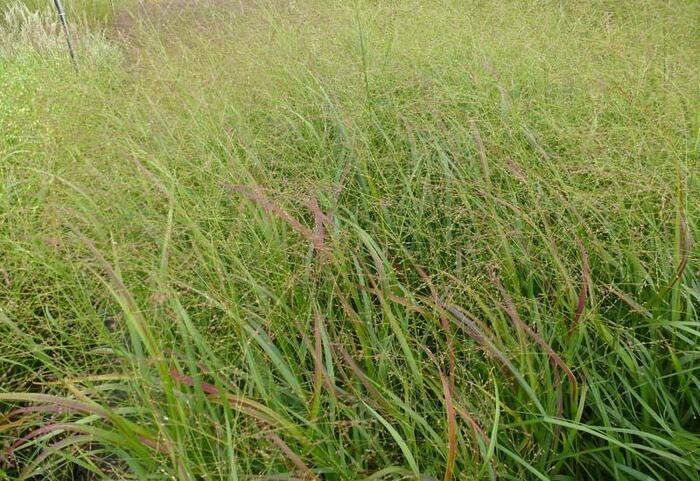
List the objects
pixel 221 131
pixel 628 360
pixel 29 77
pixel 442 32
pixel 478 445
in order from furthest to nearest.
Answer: pixel 29 77, pixel 442 32, pixel 221 131, pixel 628 360, pixel 478 445

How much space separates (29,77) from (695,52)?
312 centimetres

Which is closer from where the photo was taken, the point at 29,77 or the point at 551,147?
the point at 551,147

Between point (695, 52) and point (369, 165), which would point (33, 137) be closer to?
point (369, 165)

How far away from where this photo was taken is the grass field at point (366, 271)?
1.18 metres

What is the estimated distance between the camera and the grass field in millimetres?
1179

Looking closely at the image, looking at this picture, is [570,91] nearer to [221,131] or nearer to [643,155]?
[643,155]

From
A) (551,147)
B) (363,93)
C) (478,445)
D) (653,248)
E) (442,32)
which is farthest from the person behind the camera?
(442,32)

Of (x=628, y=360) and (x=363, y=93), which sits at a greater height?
(x=363, y=93)

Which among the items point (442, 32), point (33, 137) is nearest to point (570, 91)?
point (442, 32)

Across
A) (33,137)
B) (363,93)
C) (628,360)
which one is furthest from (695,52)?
(33,137)

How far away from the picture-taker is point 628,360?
1.28 metres

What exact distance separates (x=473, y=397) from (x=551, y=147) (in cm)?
92

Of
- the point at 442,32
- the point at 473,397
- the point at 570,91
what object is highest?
the point at 442,32

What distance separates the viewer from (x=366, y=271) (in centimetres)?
129
